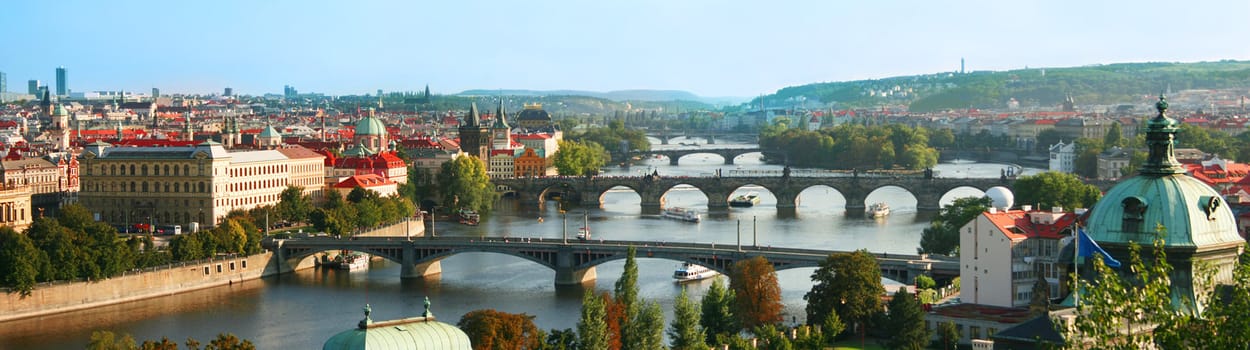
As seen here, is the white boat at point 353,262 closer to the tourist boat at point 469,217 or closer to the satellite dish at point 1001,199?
the tourist boat at point 469,217

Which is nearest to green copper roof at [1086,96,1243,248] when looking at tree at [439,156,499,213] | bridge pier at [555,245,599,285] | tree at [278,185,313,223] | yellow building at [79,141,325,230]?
bridge pier at [555,245,599,285]

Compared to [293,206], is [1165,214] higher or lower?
higher

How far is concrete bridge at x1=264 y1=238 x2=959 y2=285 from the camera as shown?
37216 millimetres

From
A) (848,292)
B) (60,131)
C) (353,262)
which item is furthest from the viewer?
(60,131)

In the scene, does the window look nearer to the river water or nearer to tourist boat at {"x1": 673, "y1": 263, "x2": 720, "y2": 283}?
the river water

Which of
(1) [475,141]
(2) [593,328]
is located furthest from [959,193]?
(2) [593,328]

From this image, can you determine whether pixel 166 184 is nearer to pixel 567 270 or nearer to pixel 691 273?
pixel 567 270

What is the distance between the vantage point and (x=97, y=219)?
176 ft

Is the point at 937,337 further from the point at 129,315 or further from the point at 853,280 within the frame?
the point at 129,315

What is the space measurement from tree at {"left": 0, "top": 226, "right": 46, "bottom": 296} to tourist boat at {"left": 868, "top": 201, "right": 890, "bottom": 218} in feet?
109

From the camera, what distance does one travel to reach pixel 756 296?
32.7 m

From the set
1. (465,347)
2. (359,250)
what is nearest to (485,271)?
(359,250)

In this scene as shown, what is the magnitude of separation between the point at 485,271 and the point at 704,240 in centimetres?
918

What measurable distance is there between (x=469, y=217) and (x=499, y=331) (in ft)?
118
